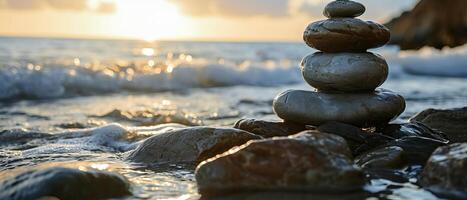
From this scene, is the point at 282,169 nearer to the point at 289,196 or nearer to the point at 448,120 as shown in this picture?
the point at 289,196

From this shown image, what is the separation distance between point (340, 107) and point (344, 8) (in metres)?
0.89

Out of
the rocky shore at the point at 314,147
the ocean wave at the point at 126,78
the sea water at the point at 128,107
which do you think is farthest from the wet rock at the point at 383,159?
the ocean wave at the point at 126,78

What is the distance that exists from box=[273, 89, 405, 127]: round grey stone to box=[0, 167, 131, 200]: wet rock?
1795 mm

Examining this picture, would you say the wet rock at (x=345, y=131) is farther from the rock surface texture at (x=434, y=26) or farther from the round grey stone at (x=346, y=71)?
the rock surface texture at (x=434, y=26)

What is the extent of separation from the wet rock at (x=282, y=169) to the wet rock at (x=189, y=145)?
2.84ft

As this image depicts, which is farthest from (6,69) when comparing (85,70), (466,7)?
(466,7)

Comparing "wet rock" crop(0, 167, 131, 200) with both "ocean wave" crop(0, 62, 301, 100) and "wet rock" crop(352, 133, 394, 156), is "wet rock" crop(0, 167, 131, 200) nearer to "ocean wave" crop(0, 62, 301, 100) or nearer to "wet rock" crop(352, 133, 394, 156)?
"wet rock" crop(352, 133, 394, 156)

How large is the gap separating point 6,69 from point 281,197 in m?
10.7

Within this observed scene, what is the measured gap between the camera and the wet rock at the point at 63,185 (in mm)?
3377

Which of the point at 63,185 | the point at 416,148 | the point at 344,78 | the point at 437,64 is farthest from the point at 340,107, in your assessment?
the point at 437,64

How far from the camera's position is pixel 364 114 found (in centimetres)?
482

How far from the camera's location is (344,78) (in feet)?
16.0

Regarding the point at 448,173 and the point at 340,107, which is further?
the point at 340,107

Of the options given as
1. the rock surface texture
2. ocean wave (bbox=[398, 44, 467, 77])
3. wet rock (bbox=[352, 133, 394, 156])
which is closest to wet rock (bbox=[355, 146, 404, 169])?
wet rock (bbox=[352, 133, 394, 156])
